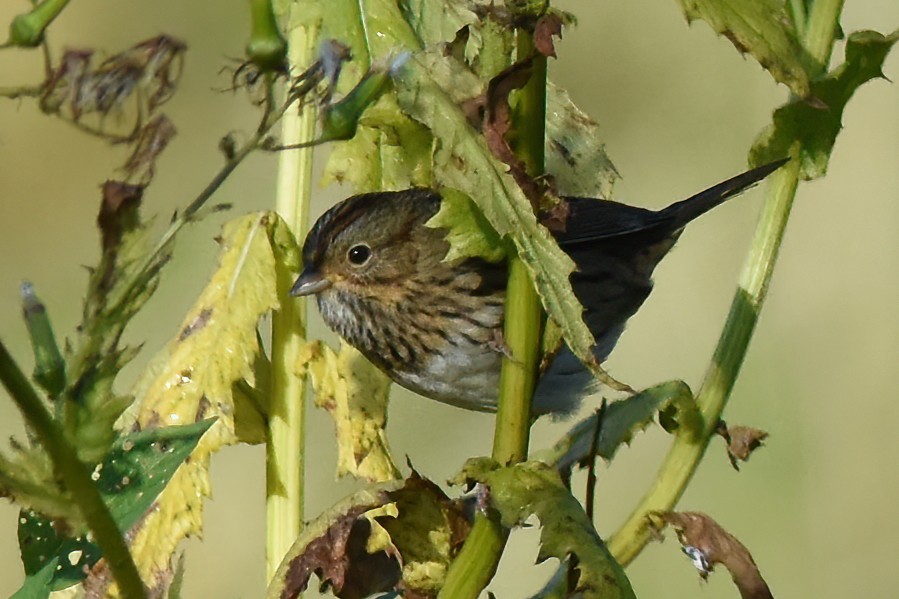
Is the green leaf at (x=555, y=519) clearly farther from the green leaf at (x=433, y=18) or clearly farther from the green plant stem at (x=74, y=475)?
the green leaf at (x=433, y=18)

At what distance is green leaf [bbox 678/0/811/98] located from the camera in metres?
1.34

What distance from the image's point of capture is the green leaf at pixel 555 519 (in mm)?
1201

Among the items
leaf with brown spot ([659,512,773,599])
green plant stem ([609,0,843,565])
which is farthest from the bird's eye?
leaf with brown spot ([659,512,773,599])

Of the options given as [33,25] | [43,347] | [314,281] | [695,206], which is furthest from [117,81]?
[695,206]

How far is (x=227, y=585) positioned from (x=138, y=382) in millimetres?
2912

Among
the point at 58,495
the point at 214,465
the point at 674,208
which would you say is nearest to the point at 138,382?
the point at 58,495

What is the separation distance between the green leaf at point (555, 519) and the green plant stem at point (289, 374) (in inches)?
15.5

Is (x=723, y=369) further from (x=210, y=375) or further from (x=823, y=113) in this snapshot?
(x=210, y=375)

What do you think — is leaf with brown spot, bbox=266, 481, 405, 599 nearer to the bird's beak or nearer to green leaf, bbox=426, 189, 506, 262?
green leaf, bbox=426, 189, 506, 262

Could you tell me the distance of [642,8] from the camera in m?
5.38

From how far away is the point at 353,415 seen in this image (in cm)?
187

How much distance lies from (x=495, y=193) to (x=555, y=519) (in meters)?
0.28

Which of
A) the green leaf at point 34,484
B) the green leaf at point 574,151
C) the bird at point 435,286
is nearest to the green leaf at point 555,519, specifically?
the green leaf at point 34,484

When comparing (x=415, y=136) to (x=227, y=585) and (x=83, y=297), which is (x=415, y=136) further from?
(x=227, y=585)
